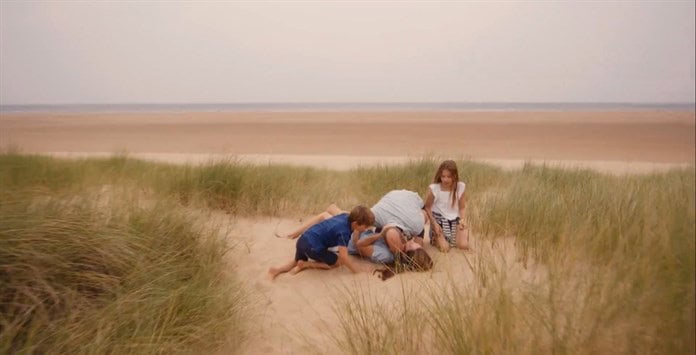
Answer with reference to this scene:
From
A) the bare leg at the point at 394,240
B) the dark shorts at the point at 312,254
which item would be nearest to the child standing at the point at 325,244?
the dark shorts at the point at 312,254

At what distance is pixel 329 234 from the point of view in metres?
4.15

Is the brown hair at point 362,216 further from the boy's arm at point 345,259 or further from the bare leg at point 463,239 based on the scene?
the bare leg at point 463,239

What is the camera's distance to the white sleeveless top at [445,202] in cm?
470

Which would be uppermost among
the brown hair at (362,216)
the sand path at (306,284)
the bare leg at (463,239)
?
the brown hair at (362,216)

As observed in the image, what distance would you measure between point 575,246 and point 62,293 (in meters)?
3.19

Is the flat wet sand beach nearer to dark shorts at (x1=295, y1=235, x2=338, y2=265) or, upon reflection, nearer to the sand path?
the sand path

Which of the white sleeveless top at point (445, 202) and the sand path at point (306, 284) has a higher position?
the white sleeveless top at point (445, 202)

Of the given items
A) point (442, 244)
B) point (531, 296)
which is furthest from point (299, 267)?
point (531, 296)

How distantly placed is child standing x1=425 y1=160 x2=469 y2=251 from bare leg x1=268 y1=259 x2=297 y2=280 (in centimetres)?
152

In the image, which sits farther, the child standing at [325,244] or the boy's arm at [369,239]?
the boy's arm at [369,239]

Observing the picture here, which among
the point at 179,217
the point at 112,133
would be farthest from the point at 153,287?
the point at 112,133

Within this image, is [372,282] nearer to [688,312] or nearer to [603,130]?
[688,312]

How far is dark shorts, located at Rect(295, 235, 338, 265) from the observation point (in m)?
4.03

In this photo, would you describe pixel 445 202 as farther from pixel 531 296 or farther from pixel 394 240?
pixel 531 296
